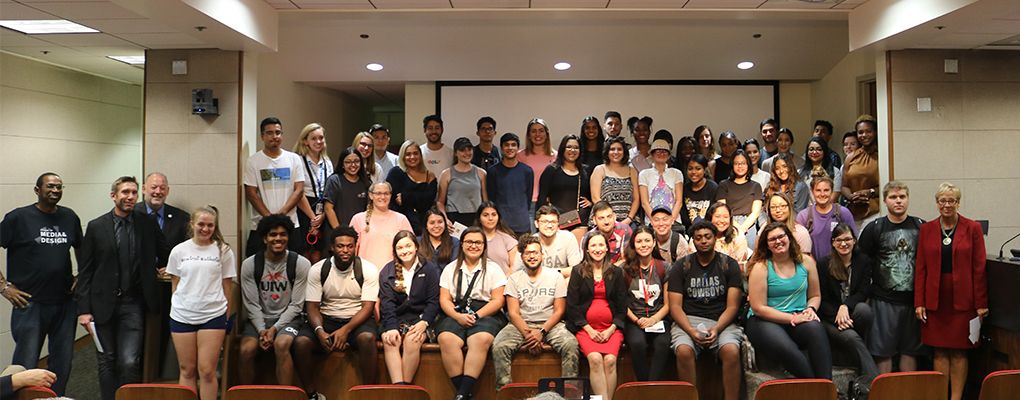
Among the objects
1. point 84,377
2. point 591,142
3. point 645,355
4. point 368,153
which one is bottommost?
point 84,377

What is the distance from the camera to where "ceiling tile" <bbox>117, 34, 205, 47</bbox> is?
450 centimetres

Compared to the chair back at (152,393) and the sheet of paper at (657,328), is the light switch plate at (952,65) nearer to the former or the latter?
the sheet of paper at (657,328)

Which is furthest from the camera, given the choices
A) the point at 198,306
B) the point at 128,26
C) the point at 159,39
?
the point at 159,39

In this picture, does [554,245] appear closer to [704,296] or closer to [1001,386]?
[704,296]

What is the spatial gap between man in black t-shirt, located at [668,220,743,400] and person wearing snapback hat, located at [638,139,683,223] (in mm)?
932

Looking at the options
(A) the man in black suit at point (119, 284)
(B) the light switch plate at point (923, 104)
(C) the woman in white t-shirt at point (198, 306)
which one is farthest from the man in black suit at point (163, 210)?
(B) the light switch plate at point (923, 104)

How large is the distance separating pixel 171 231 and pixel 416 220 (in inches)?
67.6

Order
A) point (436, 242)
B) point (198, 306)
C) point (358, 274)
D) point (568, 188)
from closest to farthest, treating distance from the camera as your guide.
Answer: point (198, 306) < point (358, 274) < point (436, 242) < point (568, 188)

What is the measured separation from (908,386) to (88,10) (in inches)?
192

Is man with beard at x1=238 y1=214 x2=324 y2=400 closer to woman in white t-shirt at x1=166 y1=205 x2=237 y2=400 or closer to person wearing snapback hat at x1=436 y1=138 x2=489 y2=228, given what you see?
woman in white t-shirt at x1=166 y1=205 x2=237 y2=400

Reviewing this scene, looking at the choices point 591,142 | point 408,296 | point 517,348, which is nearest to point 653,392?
point 517,348

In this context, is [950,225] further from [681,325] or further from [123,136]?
[123,136]

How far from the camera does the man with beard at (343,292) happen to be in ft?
13.1

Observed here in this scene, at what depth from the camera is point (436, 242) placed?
14.5ft
